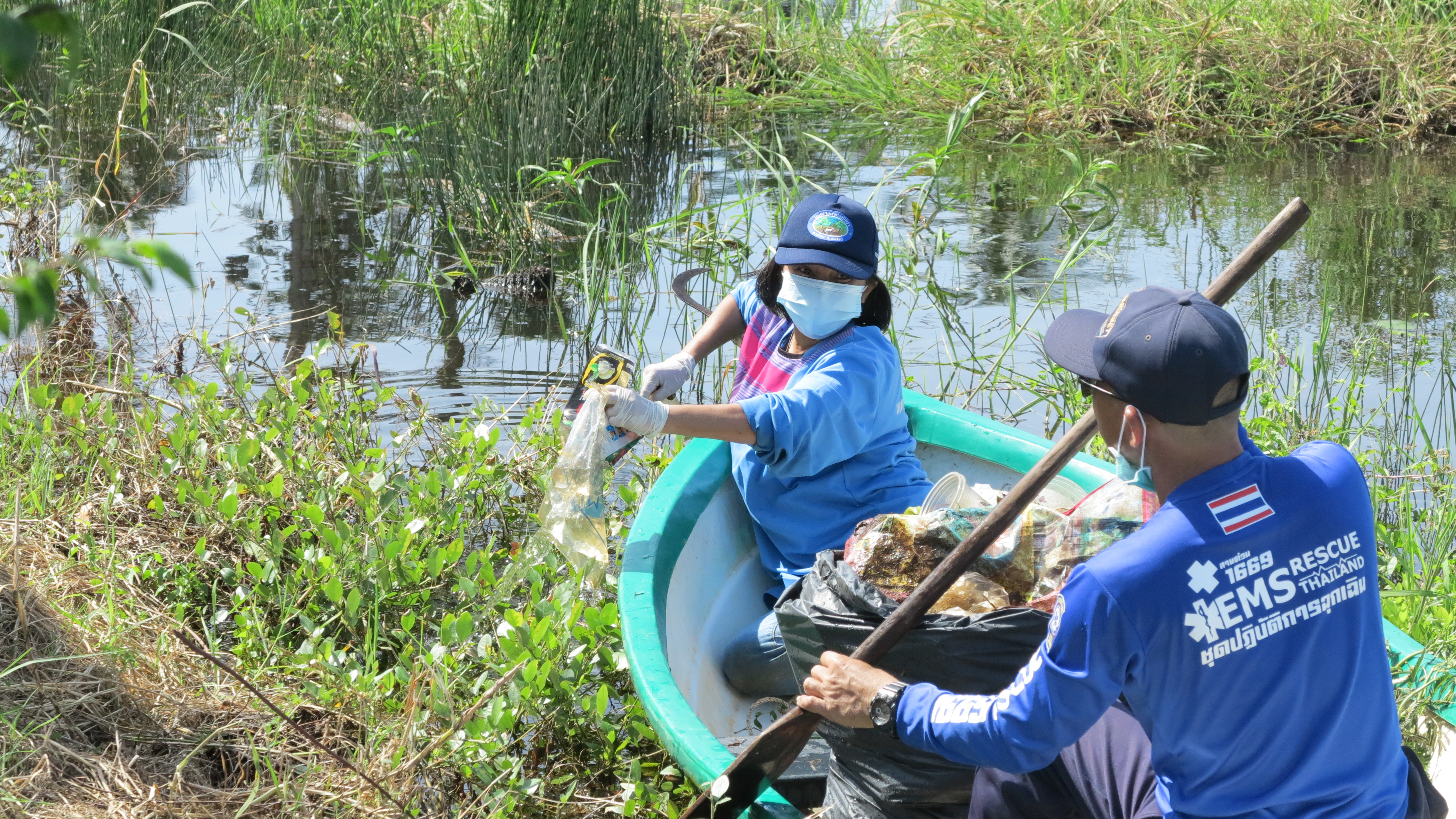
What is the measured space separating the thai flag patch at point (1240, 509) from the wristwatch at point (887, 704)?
1.96 ft

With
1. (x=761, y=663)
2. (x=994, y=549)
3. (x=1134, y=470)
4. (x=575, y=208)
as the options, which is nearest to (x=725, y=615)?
(x=761, y=663)

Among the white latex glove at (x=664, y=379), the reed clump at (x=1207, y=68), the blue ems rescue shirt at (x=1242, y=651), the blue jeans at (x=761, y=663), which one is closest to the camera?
the blue ems rescue shirt at (x=1242, y=651)

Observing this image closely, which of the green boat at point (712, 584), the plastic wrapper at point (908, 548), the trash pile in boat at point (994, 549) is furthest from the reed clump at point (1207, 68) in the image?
the plastic wrapper at point (908, 548)

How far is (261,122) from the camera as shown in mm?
8406

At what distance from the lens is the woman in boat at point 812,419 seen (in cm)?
281

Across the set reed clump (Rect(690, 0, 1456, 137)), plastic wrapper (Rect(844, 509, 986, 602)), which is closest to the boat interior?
plastic wrapper (Rect(844, 509, 986, 602))

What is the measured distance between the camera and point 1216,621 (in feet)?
5.27

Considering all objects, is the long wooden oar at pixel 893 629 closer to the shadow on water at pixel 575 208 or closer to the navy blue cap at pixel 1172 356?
the navy blue cap at pixel 1172 356

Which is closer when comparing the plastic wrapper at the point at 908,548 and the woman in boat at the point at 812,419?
the plastic wrapper at the point at 908,548

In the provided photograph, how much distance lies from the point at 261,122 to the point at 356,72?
2.40 ft

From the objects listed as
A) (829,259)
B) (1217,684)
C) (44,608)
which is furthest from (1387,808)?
(44,608)

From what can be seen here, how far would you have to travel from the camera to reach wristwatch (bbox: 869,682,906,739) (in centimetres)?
197

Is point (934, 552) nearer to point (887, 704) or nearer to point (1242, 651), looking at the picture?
point (887, 704)

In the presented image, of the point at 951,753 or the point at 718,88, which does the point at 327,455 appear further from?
the point at 718,88
